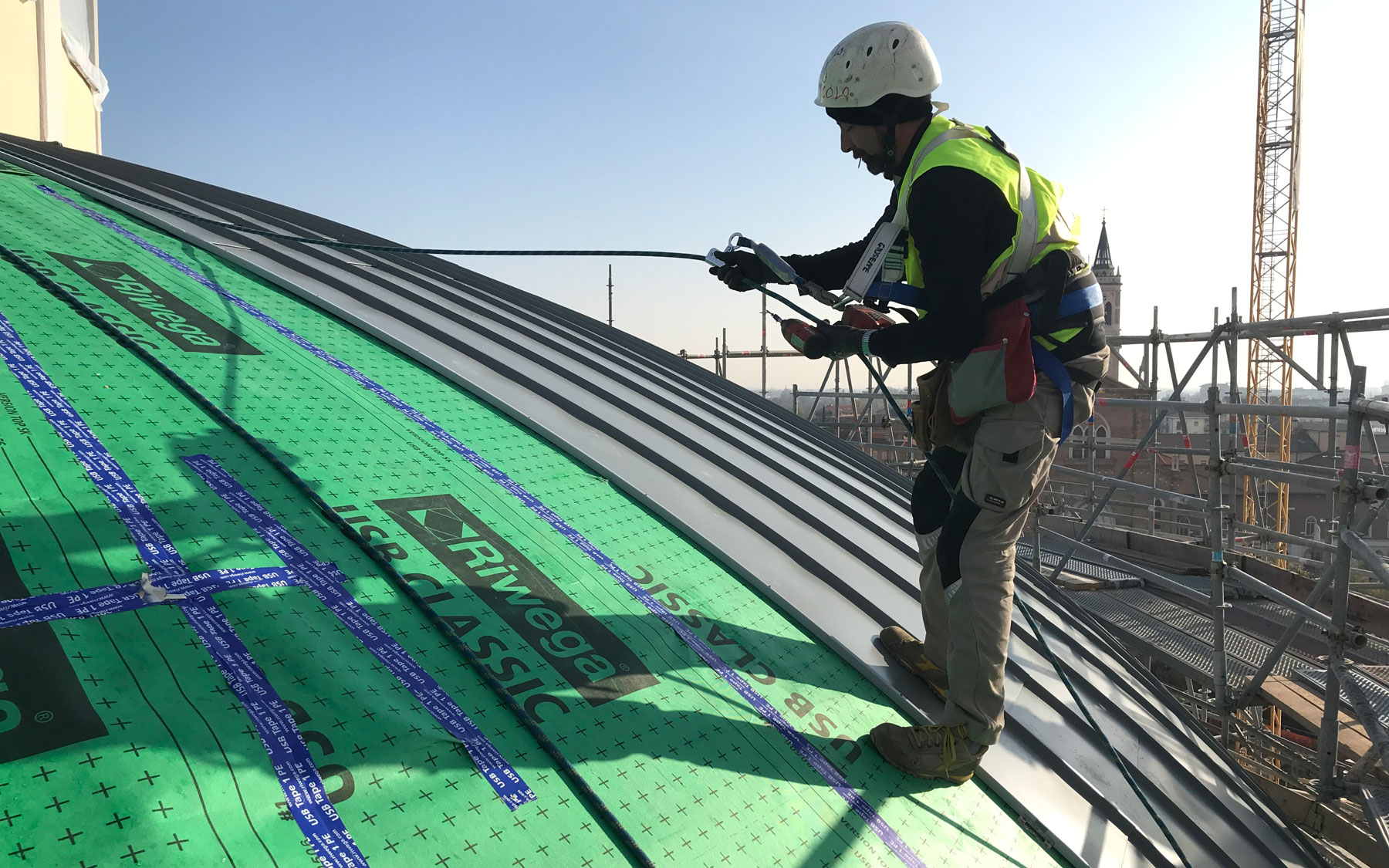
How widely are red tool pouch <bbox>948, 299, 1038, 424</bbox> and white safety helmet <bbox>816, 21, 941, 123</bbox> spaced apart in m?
0.95

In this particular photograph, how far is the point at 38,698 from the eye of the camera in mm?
1819

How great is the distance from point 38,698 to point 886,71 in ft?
10.9

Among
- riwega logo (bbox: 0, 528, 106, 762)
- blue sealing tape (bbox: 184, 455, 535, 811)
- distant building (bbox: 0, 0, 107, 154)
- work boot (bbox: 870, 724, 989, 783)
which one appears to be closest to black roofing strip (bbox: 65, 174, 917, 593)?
work boot (bbox: 870, 724, 989, 783)

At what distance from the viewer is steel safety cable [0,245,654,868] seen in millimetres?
2082

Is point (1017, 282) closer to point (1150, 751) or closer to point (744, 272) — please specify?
point (744, 272)

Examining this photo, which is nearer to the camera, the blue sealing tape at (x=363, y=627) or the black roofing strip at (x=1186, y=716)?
the blue sealing tape at (x=363, y=627)

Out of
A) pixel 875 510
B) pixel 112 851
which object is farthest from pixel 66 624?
pixel 875 510

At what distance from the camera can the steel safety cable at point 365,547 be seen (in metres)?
2.08

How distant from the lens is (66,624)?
2041mm

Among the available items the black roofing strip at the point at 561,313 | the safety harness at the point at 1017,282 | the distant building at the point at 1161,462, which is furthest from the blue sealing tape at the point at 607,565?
the distant building at the point at 1161,462

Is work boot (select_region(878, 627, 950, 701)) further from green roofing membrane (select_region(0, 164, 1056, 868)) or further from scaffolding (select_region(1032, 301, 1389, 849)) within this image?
scaffolding (select_region(1032, 301, 1389, 849))

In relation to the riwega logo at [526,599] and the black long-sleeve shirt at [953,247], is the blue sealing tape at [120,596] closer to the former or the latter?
the riwega logo at [526,599]

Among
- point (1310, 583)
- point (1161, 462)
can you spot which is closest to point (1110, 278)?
point (1161, 462)

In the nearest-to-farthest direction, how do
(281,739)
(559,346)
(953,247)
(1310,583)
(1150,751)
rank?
(281,739), (953,247), (1150,751), (559,346), (1310,583)
